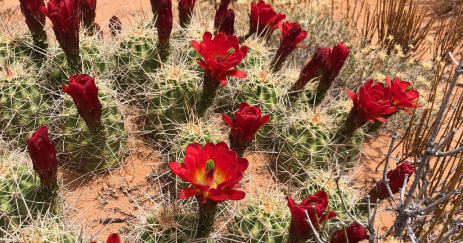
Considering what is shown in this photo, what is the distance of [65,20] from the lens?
6.28 feet

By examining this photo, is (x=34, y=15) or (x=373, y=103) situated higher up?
(x=34, y=15)

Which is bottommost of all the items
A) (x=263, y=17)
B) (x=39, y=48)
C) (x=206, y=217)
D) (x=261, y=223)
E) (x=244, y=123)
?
(x=261, y=223)

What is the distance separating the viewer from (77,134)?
2.02 m

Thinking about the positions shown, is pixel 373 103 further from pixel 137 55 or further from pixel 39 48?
pixel 39 48

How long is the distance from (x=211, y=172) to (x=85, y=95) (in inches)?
30.2

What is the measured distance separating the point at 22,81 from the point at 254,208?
147 centimetres

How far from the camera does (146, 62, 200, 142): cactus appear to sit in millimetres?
2121

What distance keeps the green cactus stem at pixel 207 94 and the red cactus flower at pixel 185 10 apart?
76 centimetres

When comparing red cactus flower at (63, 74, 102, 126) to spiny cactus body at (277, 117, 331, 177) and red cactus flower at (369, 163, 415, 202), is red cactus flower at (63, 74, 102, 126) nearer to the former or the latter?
spiny cactus body at (277, 117, 331, 177)

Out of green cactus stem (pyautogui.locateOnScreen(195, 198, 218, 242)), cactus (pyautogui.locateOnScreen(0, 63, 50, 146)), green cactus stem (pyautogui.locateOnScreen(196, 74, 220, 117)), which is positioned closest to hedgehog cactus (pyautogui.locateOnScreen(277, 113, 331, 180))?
green cactus stem (pyautogui.locateOnScreen(196, 74, 220, 117))

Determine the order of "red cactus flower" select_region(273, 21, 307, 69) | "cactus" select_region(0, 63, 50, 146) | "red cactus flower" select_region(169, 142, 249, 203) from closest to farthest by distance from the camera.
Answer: "red cactus flower" select_region(169, 142, 249, 203) < "cactus" select_region(0, 63, 50, 146) < "red cactus flower" select_region(273, 21, 307, 69)

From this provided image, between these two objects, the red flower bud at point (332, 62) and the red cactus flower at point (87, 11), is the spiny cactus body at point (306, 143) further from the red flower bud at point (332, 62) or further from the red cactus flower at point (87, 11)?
the red cactus flower at point (87, 11)

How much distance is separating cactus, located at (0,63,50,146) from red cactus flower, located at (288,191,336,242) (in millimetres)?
1507

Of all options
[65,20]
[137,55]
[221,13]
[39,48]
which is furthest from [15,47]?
[221,13]
